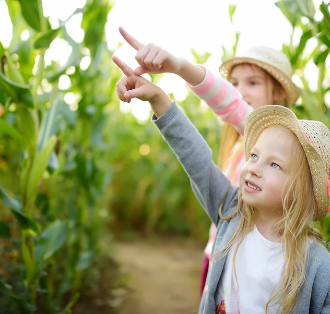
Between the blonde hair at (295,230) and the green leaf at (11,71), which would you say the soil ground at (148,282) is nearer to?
the green leaf at (11,71)

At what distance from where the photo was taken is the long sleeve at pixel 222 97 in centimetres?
120

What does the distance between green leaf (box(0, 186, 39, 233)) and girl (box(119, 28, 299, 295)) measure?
668 mm

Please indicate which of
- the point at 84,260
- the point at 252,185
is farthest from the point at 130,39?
the point at 84,260

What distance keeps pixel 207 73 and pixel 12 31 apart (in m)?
1.07

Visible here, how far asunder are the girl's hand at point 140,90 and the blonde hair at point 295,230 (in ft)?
1.18

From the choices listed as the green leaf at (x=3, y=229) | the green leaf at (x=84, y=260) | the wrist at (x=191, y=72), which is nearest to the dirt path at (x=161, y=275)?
the green leaf at (x=84, y=260)

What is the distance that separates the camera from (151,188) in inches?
166

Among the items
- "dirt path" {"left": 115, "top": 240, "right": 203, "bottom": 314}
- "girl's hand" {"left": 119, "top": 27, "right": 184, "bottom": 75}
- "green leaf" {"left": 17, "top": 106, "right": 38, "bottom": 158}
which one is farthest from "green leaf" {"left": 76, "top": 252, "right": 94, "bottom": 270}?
"girl's hand" {"left": 119, "top": 27, "right": 184, "bottom": 75}

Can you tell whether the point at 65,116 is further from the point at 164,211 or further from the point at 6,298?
the point at 164,211

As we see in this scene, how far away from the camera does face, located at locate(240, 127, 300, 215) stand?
0.97 meters

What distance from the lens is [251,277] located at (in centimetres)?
99

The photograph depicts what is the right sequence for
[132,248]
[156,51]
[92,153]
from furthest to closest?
[132,248] < [92,153] < [156,51]

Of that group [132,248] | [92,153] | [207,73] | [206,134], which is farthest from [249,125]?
[132,248]

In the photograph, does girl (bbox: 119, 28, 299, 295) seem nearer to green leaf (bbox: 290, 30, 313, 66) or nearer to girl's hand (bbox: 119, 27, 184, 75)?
girl's hand (bbox: 119, 27, 184, 75)
